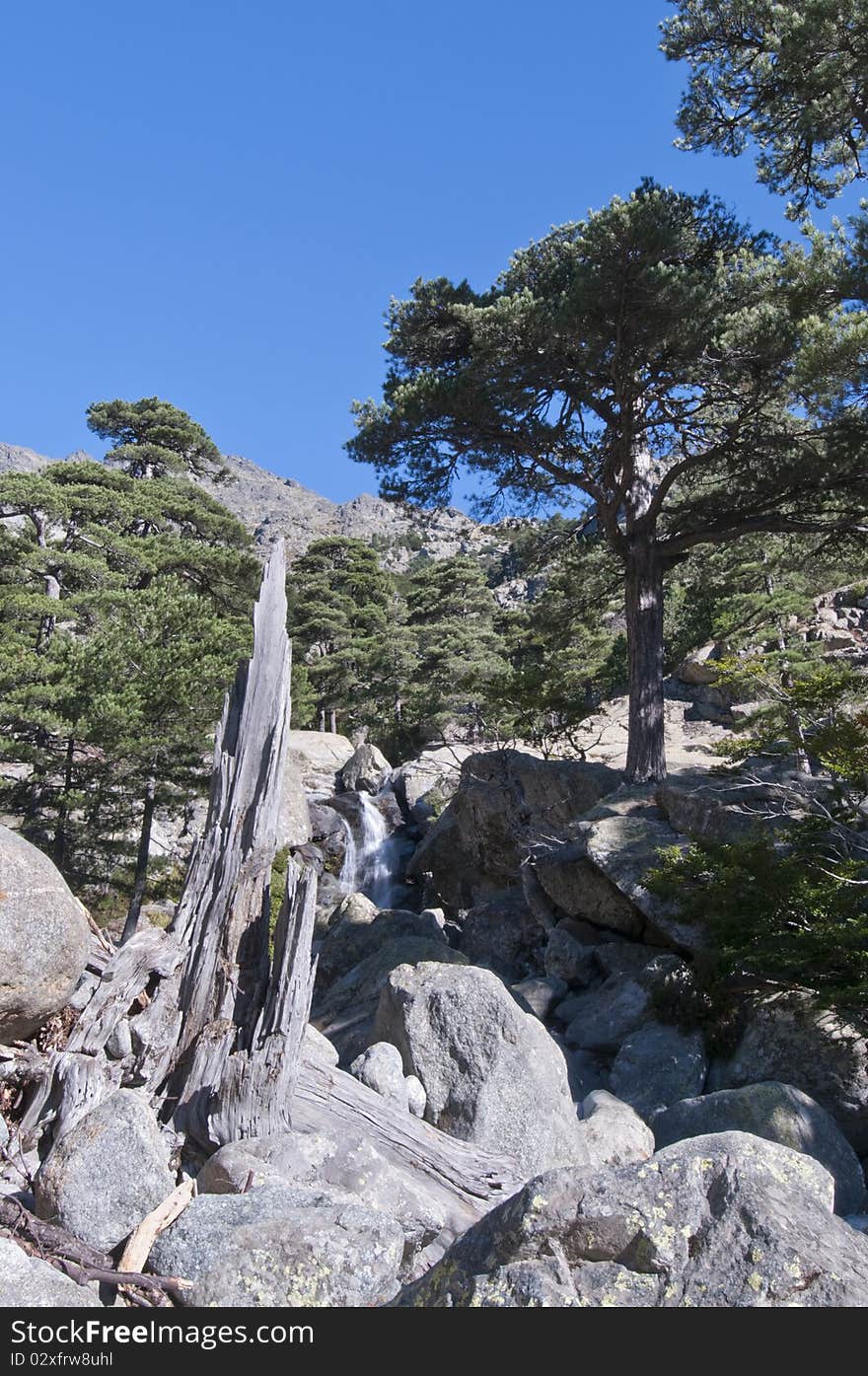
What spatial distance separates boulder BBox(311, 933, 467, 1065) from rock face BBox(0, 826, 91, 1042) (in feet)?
13.0

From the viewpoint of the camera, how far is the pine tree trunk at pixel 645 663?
560 inches

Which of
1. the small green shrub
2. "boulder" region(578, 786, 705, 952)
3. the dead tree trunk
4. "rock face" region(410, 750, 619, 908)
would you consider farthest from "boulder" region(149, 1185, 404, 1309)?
"rock face" region(410, 750, 619, 908)

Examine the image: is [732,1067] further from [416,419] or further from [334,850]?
[334,850]

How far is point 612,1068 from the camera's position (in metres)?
9.48

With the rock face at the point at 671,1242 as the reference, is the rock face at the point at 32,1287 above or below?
below

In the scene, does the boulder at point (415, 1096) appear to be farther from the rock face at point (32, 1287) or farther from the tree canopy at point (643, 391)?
the tree canopy at point (643, 391)

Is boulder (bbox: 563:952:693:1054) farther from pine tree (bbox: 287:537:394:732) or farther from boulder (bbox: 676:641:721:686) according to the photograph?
boulder (bbox: 676:641:721:686)

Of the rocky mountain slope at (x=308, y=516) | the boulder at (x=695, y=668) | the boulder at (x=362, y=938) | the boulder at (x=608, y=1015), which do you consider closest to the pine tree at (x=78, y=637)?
the boulder at (x=362, y=938)

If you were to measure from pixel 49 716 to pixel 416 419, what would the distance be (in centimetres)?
851

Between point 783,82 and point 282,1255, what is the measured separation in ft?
43.5

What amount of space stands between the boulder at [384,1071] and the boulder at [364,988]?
7.27 feet

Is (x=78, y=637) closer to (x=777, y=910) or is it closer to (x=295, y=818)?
(x=295, y=818)
